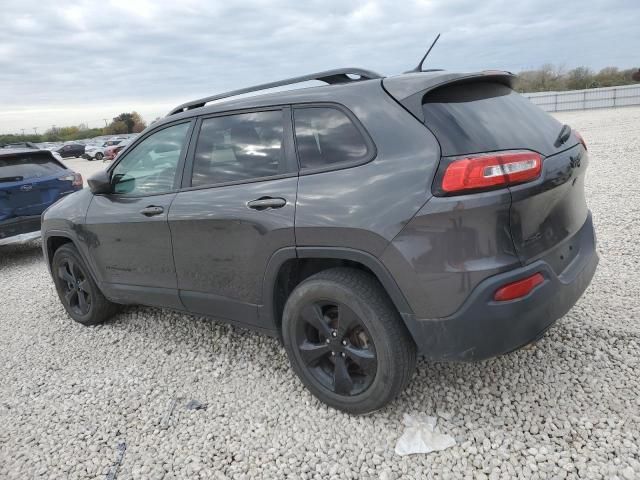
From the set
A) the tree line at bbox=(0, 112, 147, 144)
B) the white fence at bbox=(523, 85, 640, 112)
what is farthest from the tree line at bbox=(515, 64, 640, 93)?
the tree line at bbox=(0, 112, 147, 144)

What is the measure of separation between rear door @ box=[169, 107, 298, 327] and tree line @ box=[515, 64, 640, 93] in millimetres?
42981

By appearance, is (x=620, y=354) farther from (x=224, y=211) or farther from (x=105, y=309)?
(x=105, y=309)

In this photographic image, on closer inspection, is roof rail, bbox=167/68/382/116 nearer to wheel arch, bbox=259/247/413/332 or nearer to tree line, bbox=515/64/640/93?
wheel arch, bbox=259/247/413/332

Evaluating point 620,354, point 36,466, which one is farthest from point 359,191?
point 36,466

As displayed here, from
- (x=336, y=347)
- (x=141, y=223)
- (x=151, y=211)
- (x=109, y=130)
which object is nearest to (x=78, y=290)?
(x=141, y=223)

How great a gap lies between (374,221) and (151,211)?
1.73m

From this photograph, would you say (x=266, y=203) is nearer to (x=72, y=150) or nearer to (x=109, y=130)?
(x=72, y=150)

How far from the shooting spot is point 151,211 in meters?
3.38

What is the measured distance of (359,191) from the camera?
242cm

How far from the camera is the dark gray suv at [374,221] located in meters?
2.21

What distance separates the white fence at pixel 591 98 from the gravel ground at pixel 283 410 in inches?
1341

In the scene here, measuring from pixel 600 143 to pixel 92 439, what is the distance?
14.1 m

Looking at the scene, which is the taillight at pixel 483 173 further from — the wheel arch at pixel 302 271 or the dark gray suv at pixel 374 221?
the wheel arch at pixel 302 271

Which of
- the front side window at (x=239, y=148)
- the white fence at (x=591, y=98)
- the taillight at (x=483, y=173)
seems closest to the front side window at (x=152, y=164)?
the front side window at (x=239, y=148)
